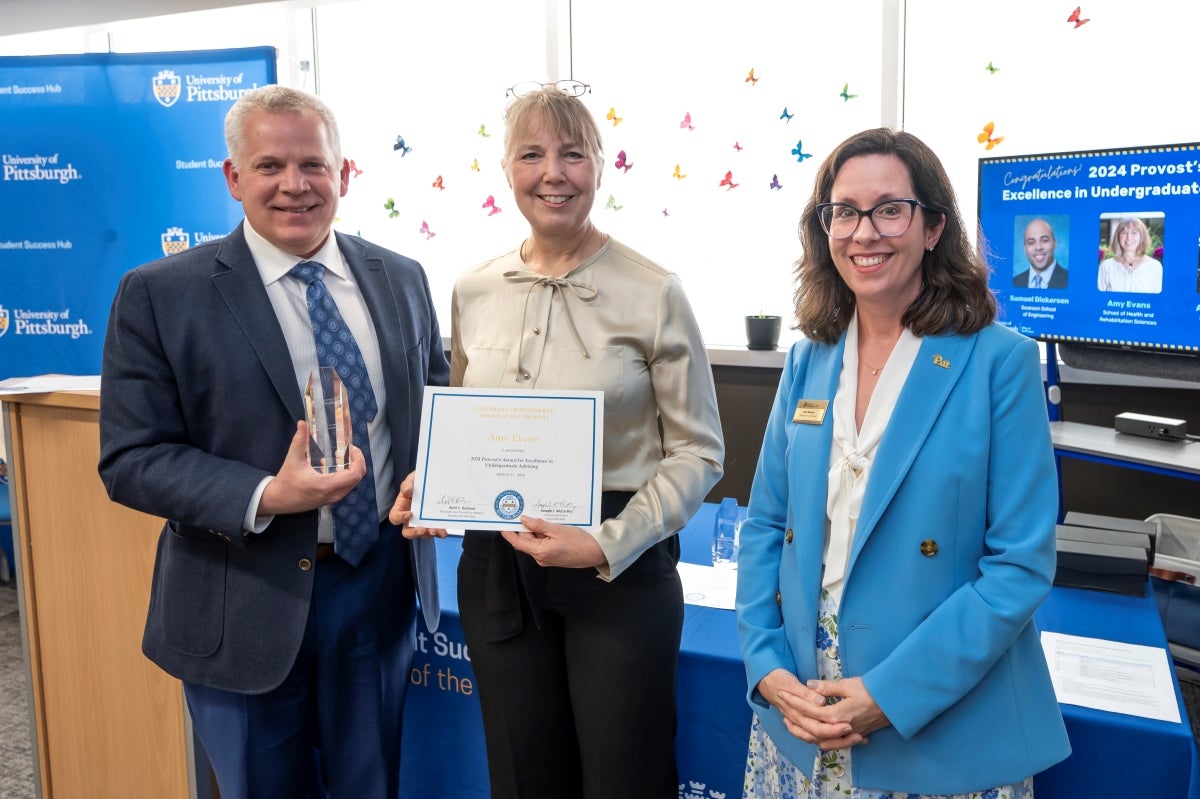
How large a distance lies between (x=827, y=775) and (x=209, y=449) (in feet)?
4.07

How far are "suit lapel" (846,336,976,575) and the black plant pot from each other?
309 centimetres

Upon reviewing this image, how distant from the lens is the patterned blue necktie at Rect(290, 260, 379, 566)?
1771mm

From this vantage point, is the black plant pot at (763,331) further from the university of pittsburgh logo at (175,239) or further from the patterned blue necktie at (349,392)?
the patterned blue necktie at (349,392)

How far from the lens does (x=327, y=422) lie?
1637 mm

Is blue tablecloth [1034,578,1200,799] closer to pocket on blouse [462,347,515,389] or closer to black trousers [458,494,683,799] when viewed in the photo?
black trousers [458,494,683,799]

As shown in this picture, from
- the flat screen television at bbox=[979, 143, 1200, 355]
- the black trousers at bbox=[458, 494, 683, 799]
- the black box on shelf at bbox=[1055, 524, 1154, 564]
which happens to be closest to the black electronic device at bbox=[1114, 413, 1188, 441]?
the flat screen television at bbox=[979, 143, 1200, 355]

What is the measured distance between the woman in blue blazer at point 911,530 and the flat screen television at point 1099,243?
1944mm

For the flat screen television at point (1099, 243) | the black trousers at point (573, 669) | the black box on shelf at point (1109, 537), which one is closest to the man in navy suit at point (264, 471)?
the black trousers at point (573, 669)

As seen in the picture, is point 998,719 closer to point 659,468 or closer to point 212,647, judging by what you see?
point 659,468

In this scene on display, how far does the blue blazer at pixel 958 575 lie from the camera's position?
4.47 ft

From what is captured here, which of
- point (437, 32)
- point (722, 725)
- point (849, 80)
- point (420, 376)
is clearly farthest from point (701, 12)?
point (722, 725)

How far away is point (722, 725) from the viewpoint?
202 centimetres
